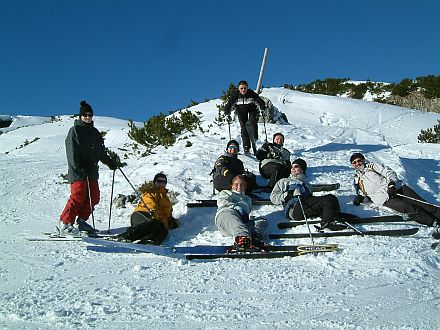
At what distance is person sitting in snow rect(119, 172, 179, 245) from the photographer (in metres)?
5.35

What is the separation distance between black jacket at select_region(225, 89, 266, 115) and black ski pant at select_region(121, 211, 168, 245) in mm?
4633

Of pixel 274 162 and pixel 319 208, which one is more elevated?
pixel 274 162

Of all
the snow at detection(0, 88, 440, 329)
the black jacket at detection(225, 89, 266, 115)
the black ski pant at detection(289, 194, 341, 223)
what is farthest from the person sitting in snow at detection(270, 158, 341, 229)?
the black jacket at detection(225, 89, 266, 115)

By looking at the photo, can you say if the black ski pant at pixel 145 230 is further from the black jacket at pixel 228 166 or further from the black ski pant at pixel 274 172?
the black ski pant at pixel 274 172

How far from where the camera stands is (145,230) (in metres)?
5.40

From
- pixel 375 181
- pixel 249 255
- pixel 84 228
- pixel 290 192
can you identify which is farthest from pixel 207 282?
pixel 375 181

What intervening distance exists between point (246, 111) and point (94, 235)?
17.0 feet

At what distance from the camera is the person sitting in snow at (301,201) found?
18.4 ft

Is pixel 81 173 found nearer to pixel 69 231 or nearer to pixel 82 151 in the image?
pixel 82 151

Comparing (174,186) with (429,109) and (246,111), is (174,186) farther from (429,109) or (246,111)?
(429,109)

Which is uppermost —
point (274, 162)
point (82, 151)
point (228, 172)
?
point (274, 162)

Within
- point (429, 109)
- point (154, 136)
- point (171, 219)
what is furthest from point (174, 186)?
point (429, 109)

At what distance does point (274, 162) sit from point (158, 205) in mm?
2764

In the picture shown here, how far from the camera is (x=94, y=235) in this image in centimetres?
580
